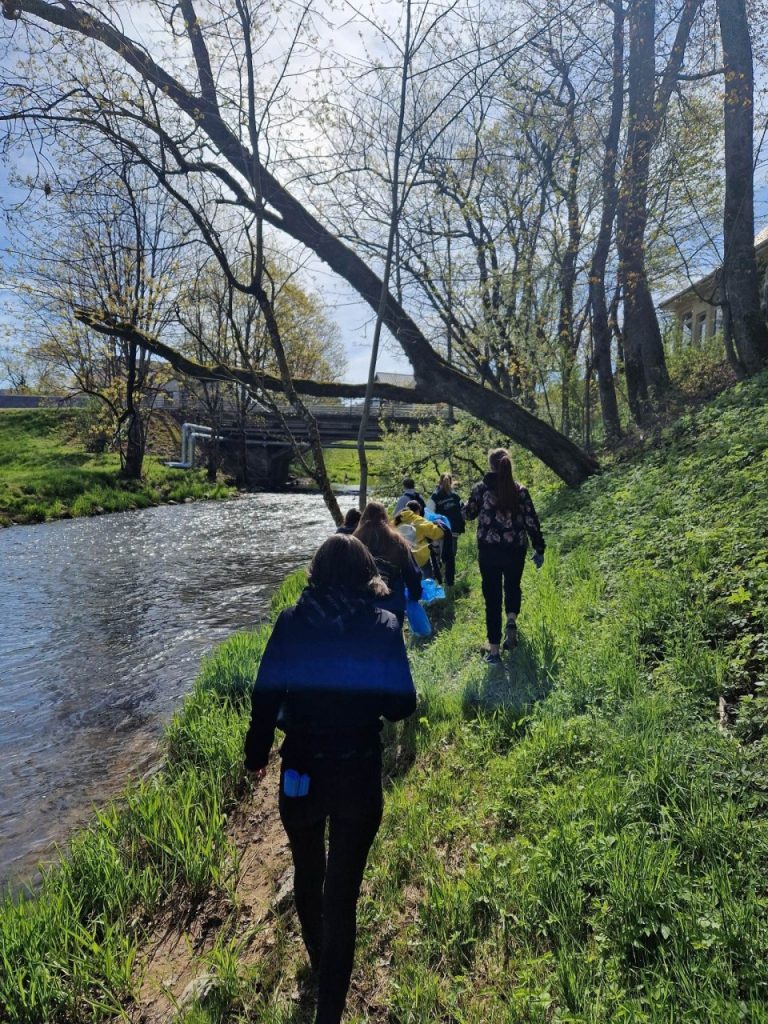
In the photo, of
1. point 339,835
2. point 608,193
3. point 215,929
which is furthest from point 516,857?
point 608,193

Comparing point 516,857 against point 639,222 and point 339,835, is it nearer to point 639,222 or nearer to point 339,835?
point 339,835

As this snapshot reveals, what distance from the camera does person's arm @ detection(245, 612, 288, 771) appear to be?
2.32 meters

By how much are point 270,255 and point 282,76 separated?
3156 mm

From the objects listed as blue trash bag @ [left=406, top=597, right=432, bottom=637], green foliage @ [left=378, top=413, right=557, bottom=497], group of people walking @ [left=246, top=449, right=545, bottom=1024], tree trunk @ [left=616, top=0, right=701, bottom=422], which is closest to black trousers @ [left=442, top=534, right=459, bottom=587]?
blue trash bag @ [left=406, top=597, right=432, bottom=637]

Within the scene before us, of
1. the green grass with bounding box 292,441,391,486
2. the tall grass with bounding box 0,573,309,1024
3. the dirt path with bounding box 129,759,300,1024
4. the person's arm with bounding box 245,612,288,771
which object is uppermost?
the green grass with bounding box 292,441,391,486

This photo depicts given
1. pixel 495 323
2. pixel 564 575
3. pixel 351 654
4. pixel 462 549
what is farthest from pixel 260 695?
pixel 495 323

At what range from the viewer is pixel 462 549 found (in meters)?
11.6

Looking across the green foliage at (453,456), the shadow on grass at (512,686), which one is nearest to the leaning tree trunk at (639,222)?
the green foliage at (453,456)

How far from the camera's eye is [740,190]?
929 centimetres

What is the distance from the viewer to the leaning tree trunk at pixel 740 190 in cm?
908

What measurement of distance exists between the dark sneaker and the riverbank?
38 centimetres

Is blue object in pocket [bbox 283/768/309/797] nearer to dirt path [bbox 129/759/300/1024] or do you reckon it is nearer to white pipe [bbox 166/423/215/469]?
dirt path [bbox 129/759/300/1024]

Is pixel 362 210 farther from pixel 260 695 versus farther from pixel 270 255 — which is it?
pixel 260 695

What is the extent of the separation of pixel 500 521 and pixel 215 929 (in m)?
3.75
